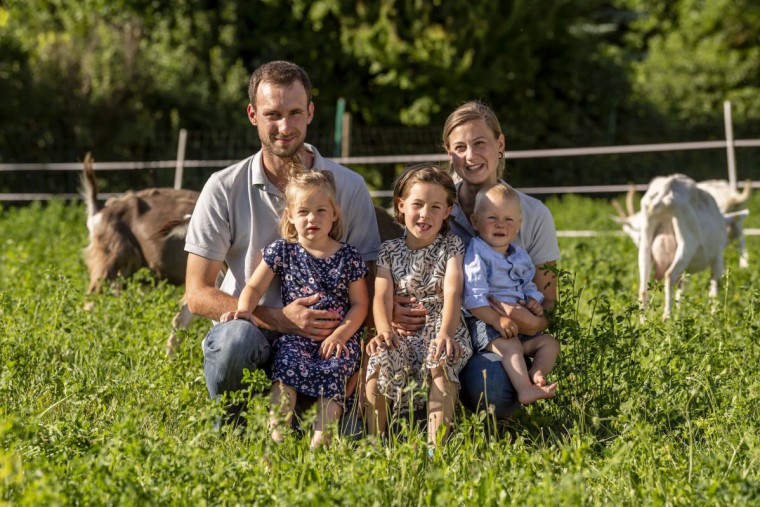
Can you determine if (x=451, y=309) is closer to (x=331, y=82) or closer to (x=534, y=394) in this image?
(x=534, y=394)

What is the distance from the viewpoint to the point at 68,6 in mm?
18500

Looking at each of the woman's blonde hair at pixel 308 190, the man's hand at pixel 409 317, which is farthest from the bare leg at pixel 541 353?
the woman's blonde hair at pixel 308 190

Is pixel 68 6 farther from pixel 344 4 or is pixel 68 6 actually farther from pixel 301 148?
pixel 301 148

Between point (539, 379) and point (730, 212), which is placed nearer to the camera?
point (539, 379)

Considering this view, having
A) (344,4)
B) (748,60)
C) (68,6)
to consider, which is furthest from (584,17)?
(68,6)

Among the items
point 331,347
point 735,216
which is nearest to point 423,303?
point 331,347

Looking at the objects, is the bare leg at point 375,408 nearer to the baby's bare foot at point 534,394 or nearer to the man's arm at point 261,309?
the man's arm at point 261,309

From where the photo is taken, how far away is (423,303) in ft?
12.9

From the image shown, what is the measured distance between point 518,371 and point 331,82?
52.3 feet

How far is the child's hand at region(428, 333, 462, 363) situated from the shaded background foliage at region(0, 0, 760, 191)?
35.5ft

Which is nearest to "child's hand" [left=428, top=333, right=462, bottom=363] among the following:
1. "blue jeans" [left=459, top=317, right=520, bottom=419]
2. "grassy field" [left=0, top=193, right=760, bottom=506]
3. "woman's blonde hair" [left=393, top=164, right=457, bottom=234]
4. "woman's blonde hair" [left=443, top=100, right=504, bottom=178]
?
"blue jeans" [left=459, top=317, right=520, bottom=419]

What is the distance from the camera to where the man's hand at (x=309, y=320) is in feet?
12.8

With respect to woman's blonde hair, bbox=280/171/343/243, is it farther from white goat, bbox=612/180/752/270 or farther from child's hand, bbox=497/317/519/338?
white goat, bbox=612/180/752/270

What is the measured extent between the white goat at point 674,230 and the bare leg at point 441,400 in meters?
3.59
